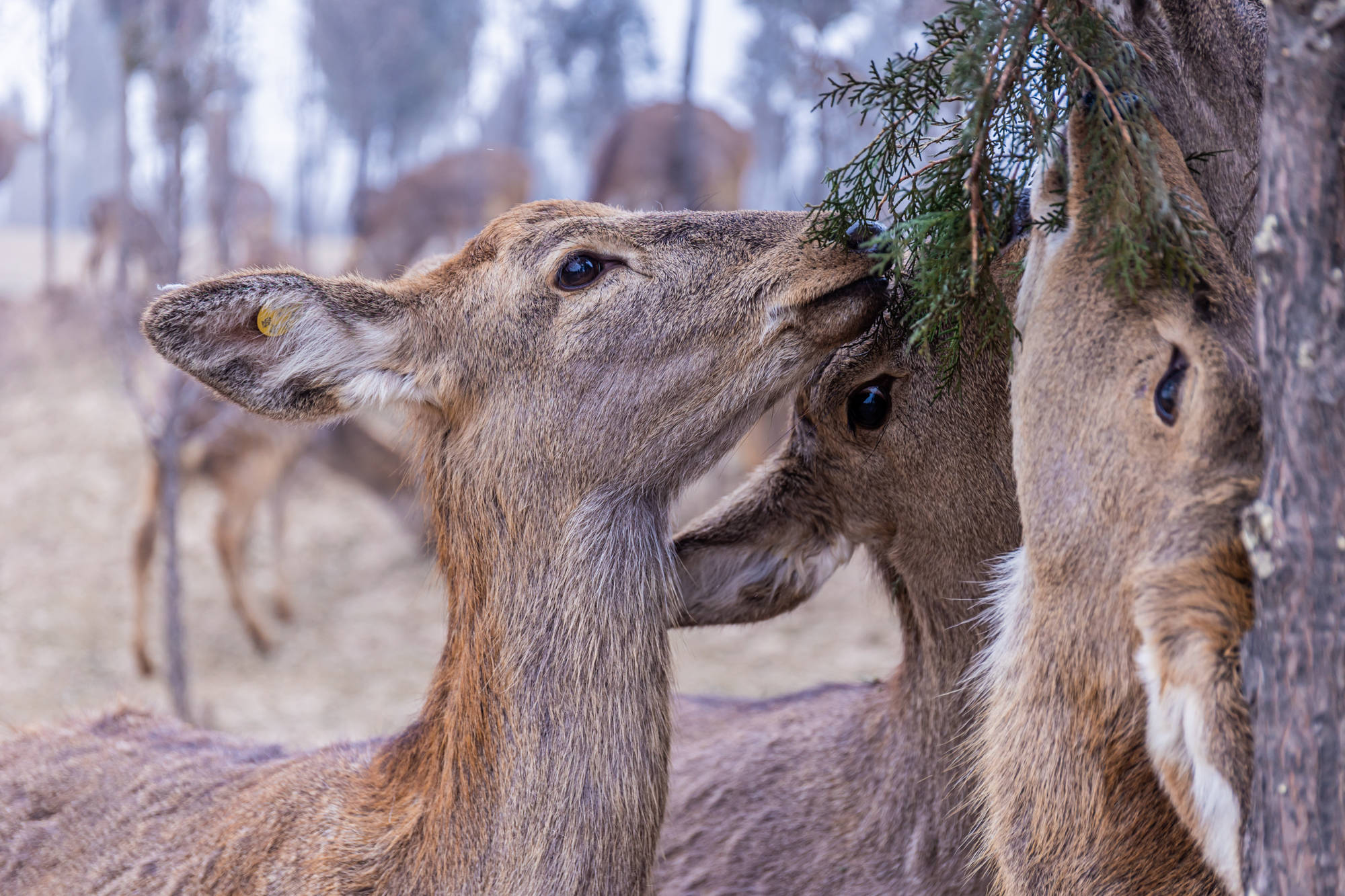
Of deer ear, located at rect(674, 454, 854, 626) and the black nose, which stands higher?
the black nose

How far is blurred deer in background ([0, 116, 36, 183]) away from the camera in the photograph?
21.1 m

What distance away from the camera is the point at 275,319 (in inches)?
110

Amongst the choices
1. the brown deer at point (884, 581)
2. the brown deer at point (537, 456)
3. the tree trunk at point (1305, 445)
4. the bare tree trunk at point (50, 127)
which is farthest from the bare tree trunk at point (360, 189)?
the tree trunk at point (1305, 445)

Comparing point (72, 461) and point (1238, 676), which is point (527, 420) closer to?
point (1238, 676)

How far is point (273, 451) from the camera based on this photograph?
10062 millimetres

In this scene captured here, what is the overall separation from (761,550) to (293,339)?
55.5 inches

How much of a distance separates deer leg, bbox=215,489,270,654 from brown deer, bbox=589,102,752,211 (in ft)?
22.1

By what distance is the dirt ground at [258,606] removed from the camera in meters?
8.92

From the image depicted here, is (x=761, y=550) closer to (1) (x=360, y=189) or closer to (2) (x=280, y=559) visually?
(2) (x=280, y=559)

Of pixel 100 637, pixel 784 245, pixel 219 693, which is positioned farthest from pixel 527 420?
pixel 100 637

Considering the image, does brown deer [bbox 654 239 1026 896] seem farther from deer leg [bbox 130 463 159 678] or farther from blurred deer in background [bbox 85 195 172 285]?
deer leg [bbox 130 463 159 678]

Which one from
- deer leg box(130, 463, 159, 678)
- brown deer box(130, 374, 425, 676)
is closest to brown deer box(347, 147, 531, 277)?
brown deer box(130, 374, 425, 676)

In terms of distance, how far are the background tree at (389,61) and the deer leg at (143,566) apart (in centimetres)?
1206

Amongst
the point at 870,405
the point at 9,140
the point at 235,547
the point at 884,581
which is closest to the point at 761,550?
the point at 884,581
